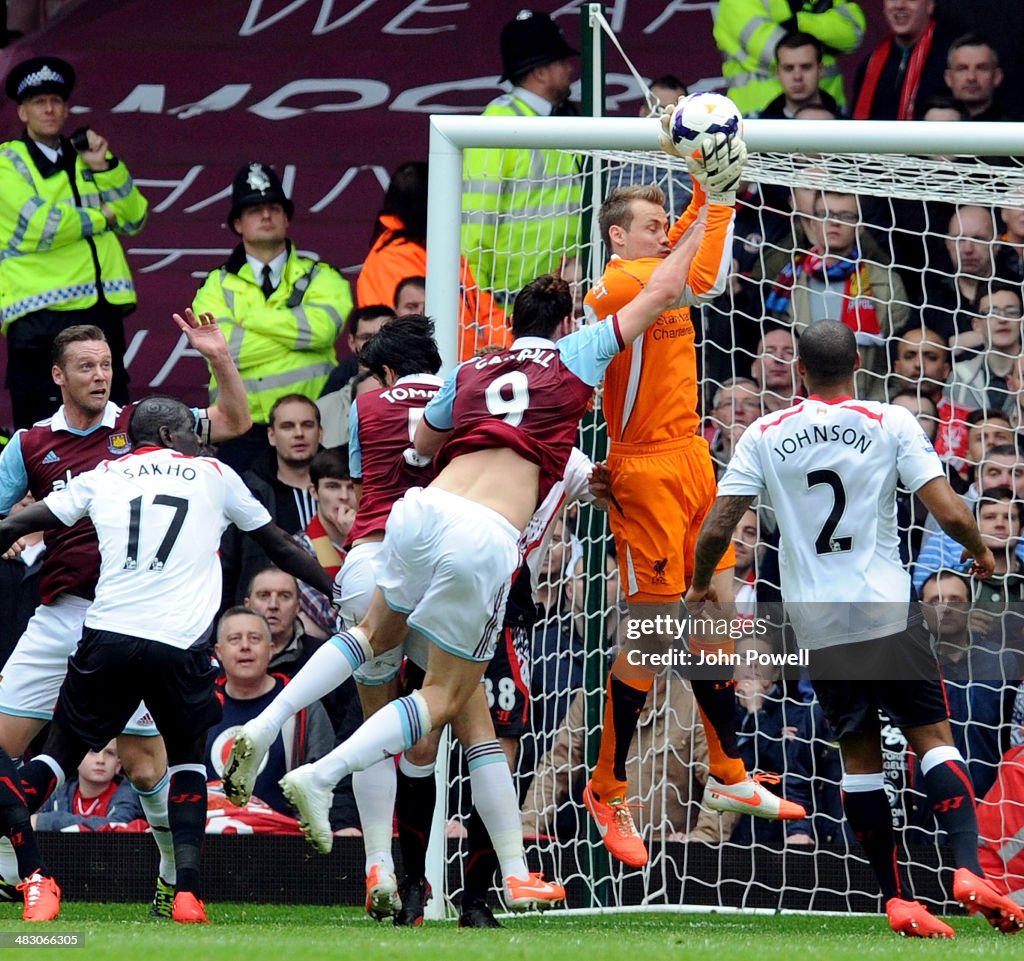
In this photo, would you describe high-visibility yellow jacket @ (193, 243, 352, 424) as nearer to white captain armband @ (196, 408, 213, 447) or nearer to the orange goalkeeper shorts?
white captain armband @ (196, 408, 213, 447)

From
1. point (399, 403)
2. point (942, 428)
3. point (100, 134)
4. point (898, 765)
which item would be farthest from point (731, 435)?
point (100, 134)

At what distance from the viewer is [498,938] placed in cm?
603

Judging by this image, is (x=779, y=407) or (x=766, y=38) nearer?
(x=779, y=407)

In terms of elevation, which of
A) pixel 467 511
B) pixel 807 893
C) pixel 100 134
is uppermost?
pixel 100 134

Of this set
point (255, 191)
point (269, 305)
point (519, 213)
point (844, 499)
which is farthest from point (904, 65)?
point (844, 499)

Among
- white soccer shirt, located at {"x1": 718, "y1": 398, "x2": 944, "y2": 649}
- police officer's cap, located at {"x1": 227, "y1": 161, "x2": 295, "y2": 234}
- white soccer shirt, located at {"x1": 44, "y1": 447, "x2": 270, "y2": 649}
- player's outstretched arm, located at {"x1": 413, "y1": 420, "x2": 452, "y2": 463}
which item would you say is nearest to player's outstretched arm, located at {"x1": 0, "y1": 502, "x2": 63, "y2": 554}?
white soccer shirt, located at {"x1": 44, "y1": 447, "x2": 270, "y2": 649}

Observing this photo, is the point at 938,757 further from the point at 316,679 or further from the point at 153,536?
the point at 153,536

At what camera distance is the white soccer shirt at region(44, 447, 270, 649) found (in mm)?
7082

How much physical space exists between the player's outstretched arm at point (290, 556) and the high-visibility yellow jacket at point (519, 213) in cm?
181

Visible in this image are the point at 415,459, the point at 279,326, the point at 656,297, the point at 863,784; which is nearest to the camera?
the point at 656,297

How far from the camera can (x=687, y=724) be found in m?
8.81

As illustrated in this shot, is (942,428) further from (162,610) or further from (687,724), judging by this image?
(162,610)

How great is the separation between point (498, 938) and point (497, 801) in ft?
2.43

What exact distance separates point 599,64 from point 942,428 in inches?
102
